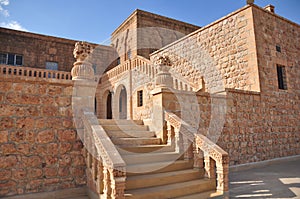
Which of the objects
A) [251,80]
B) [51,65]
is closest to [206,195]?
[251,80]

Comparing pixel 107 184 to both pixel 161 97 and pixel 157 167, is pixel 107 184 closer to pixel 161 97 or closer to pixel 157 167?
pixel 157 167

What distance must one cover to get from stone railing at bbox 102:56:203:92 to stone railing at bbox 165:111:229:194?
3733mm

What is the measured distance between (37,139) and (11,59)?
1299 cm

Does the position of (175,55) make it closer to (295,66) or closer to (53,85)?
(295,66)

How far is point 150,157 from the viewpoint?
4.50 m

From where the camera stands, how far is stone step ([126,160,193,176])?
395 centimetres

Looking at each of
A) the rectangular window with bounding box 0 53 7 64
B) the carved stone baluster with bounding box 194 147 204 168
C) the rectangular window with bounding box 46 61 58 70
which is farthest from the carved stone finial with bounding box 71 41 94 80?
the rectangular window with bounding box 0 53 7 64

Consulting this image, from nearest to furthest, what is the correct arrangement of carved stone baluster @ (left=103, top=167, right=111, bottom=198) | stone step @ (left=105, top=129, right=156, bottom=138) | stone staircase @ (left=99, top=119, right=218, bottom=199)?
carved stone baluster @ (left=103, top=167, right=111, bottom=198)
stone staircase @ (left=99, top=119, right=218, bottom=199)
stone step @ (left=105, top=129, right=156, bottom=138)

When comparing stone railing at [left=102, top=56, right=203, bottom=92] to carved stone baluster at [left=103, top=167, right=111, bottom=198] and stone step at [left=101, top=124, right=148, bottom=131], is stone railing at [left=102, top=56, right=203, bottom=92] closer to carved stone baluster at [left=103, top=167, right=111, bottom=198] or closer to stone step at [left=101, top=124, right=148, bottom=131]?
stone step at [left=101, top=124, right=148, bottom=131]

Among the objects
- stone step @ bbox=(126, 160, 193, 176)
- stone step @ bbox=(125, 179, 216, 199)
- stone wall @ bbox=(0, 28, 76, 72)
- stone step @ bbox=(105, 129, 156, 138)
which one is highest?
stone wall @ bbox=(0, 28, 76, 72)

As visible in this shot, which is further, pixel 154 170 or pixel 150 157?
pixel 150 157

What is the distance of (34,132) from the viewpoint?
419 centimetres

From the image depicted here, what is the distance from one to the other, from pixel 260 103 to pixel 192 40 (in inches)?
Result: 175

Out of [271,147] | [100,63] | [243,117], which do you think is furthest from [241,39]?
[100,63]
